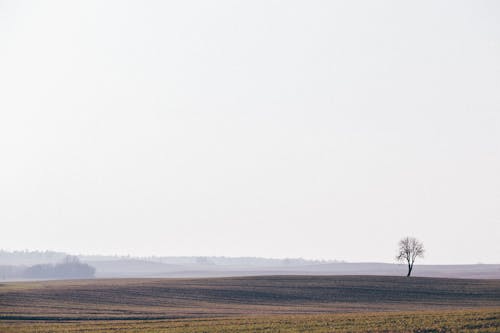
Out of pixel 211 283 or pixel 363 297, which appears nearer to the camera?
pixel 363 297

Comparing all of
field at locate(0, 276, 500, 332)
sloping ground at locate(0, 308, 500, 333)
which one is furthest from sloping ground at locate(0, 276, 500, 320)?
sloping ground at locate(0, 308, 500, 333)

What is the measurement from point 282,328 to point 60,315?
22498 mm

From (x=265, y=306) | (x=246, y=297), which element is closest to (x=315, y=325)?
(x=265, y=306)

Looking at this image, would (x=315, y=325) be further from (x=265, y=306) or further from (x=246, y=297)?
(x=246, y=297)

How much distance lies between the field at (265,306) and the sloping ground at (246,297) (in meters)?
0.09

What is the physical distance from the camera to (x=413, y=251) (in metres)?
111

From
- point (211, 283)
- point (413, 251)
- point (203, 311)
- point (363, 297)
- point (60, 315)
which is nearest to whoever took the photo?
point (60, 315)

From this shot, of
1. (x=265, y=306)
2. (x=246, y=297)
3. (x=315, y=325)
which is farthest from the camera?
(x=246, y=297)

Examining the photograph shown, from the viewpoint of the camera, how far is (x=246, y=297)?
2943 inches

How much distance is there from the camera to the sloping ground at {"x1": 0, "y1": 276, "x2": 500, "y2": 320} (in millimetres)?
57469

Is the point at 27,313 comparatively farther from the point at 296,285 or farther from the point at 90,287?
the point at 296,285

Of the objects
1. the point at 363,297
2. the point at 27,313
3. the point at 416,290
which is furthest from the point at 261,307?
the point at 416,290

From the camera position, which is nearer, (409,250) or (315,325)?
(315,325)

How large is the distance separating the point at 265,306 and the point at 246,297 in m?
9.22
